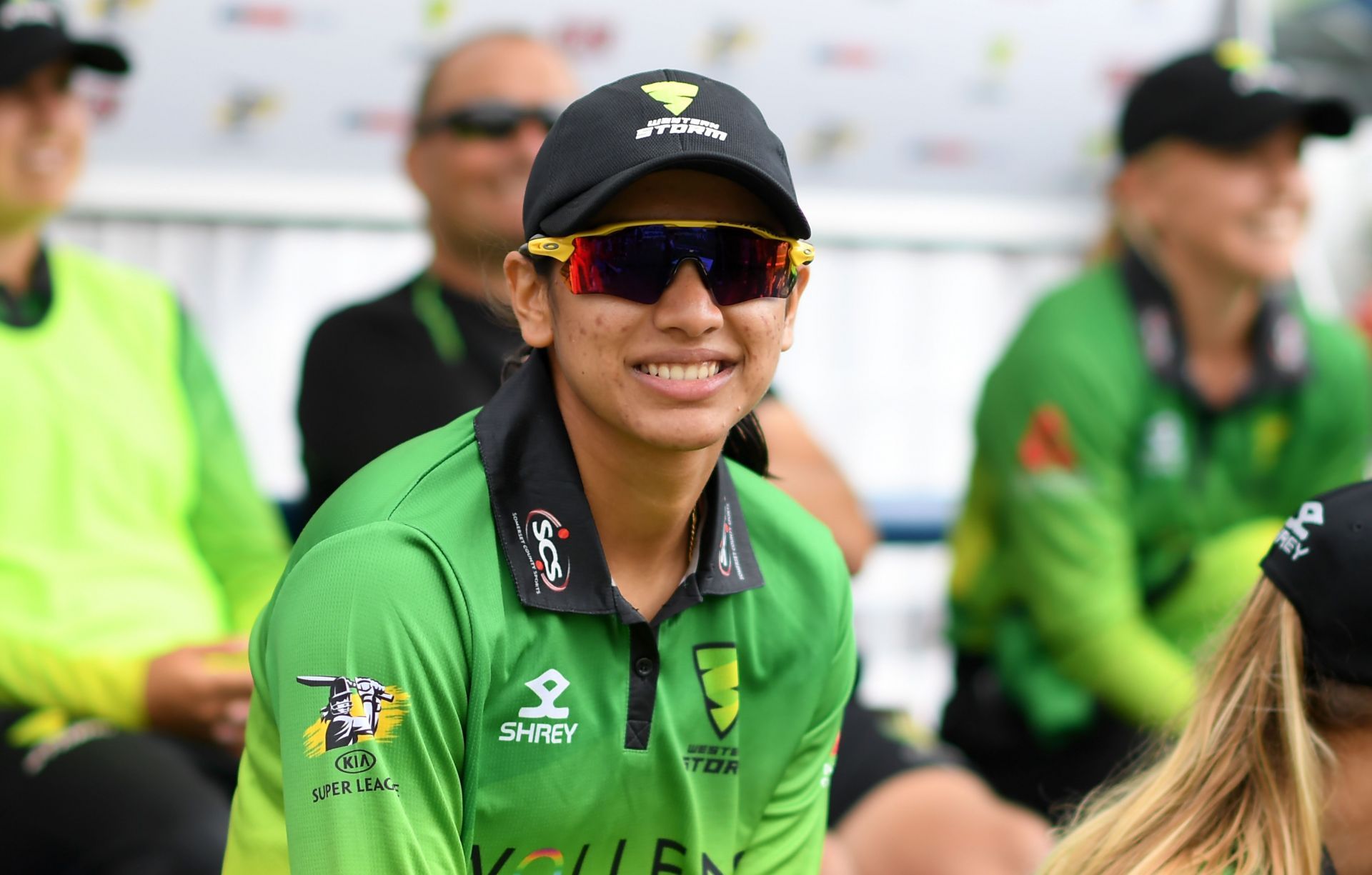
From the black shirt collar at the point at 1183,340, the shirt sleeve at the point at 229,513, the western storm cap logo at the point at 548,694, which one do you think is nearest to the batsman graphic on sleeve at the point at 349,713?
the western storm cap logo at the point at 548,694

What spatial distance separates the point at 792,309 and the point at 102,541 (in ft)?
4.05

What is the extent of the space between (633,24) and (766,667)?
228 cm

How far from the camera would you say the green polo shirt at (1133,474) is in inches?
109

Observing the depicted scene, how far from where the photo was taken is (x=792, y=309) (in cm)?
155

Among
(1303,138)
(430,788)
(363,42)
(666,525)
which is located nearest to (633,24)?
(363,42)

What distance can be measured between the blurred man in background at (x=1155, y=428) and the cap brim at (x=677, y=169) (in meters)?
1.58

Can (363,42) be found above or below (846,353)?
above

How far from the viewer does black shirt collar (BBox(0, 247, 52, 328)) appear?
2355 mm

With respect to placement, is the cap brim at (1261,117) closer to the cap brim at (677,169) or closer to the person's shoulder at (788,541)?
the person's shoulder at (788,541)

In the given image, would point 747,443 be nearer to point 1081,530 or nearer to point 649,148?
point 649,148

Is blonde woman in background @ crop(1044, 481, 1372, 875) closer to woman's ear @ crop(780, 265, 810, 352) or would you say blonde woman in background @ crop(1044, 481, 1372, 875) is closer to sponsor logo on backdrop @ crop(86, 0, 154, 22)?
woman's ear @ crop(780, 265, 810, 352)

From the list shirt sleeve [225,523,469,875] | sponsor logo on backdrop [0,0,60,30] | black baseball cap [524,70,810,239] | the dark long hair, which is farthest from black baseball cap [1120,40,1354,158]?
shirt sleeve [225,523,469,875]

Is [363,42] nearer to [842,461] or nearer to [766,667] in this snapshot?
[842,461]

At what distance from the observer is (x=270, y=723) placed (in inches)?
57.2
